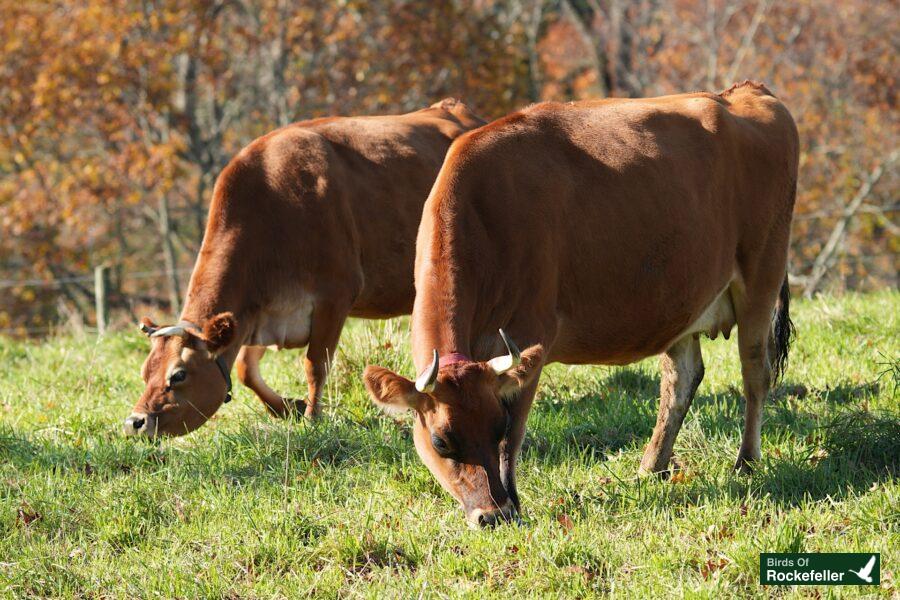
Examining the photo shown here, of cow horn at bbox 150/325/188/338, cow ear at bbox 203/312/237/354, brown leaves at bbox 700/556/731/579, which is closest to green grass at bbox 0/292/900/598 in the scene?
brown leaves at bbox 700/556/731/579

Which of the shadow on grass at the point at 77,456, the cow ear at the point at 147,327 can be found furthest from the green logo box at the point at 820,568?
the cow ear at the point at 147,327

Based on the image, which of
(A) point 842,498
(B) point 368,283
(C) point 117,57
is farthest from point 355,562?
(C) point 117,57

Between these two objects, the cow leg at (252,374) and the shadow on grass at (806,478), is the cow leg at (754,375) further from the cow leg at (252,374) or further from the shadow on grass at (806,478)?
the cow leg at (252,374)

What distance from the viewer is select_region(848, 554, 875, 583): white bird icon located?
4270mm

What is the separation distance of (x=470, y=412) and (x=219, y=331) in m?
2.73

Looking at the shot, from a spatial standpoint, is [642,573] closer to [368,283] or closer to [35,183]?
[368,283]

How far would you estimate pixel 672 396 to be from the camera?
6.19 meters

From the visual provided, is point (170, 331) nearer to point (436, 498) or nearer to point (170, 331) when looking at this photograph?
point (170, 331)

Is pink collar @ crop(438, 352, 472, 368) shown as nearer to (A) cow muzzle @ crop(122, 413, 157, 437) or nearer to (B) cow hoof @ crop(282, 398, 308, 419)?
(B) cow hoof @ crop(282, 398, 308, 419)

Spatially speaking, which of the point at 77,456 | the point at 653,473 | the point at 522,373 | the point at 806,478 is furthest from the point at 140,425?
the point at 806,478

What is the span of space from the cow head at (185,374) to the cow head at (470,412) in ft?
8.28

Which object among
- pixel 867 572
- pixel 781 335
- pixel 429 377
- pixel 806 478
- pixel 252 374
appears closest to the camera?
pixel 867 572

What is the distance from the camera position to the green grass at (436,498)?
460cm

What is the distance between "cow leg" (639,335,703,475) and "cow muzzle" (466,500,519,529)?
3.82 ft
